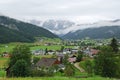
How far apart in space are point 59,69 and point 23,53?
109ft

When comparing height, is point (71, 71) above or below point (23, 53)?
below

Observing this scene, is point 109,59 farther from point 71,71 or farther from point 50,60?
point 50,60

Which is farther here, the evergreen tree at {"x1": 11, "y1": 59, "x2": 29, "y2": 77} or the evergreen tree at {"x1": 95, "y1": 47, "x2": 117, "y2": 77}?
the evergreen tree at {"x1": 95, "y1": 47, "x2": 117, "y2": 77}

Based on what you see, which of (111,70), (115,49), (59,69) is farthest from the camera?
(115,49)

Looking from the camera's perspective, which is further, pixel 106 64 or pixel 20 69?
pixel 106 64

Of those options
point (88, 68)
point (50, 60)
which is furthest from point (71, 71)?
point (50, 60)

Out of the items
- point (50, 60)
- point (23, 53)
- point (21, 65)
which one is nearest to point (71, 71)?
point (23, 53)

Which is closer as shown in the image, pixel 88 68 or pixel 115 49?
pixel 88 68

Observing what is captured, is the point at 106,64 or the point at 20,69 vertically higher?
the point at 106,64

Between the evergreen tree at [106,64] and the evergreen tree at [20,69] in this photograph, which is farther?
the evergreen tree at [106,64]

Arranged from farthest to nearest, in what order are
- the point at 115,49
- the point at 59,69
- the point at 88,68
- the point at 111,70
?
the point at 115,49 < the point at 59,69 < the point at 88,68 < the point at 111,70

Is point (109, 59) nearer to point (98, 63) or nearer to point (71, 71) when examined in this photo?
point (98, 63)

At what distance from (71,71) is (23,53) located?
18.2 metres

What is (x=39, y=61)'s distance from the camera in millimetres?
165625
